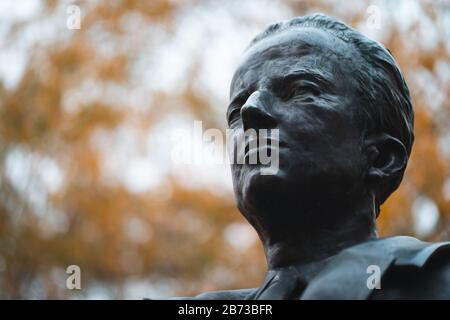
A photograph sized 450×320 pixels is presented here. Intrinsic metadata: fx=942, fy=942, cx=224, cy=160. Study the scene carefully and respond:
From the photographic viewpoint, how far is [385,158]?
2.74m

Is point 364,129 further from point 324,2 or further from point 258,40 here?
point 324,2

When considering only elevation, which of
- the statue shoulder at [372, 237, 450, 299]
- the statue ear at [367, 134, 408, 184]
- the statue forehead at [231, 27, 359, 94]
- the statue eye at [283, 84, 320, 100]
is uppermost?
the statue forehead at [231, 27, 359, 94]

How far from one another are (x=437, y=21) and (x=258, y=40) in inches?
178

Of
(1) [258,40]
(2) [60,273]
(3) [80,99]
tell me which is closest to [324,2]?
(3) [80,99]

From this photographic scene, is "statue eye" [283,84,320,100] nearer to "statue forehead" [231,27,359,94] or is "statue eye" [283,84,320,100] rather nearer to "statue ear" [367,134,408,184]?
"statue forehead" [231,27,359,94]

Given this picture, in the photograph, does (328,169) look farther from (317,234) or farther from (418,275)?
(418,275)

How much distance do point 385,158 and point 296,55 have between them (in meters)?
0.40

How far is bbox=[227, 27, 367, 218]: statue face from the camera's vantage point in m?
2.56

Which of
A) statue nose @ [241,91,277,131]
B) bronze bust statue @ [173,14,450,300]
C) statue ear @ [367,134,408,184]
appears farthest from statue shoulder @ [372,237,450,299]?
statue nose @ [241,91,277,131]

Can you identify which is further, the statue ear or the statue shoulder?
the statue ear

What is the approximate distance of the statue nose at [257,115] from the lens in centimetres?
262

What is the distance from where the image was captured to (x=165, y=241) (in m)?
10.5

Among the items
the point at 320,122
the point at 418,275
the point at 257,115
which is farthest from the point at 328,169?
the point at 418,275

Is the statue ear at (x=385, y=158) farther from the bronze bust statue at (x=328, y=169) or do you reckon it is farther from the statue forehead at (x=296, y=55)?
the statue forehead at (x=296, y=55)
